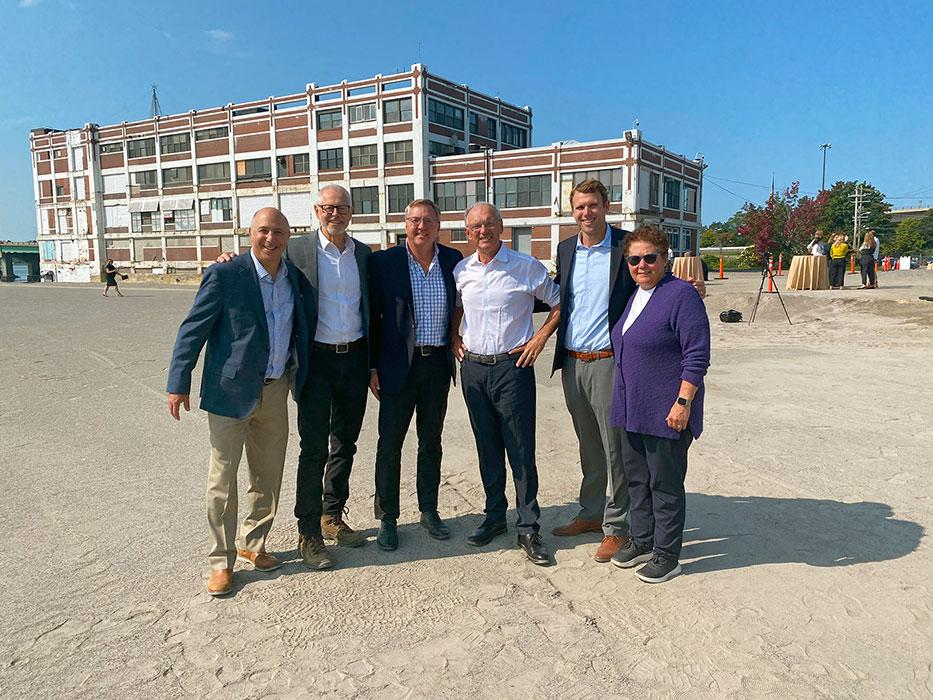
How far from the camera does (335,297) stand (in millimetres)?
4082

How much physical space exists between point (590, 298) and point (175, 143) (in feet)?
204

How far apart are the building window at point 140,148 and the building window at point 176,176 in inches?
102

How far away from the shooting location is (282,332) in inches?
153

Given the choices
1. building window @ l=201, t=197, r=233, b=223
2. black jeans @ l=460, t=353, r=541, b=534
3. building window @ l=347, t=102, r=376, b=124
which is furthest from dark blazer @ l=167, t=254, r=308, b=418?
building window @ l=201, t=197, r=233, b=223

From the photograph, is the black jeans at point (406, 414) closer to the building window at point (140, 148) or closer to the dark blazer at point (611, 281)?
the dark blazer at point (611, 281)

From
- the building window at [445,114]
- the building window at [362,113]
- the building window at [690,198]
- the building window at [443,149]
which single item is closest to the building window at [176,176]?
the building window at [362,113]

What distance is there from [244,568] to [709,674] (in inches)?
103

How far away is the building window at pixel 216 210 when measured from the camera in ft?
181

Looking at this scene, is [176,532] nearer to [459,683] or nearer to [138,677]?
[138,677]

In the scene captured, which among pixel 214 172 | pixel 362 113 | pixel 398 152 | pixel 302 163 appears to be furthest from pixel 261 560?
pixel 214 172

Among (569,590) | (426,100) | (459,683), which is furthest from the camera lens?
(426,100)

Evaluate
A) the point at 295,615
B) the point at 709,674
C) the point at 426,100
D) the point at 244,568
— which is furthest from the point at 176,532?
the point at 426,100

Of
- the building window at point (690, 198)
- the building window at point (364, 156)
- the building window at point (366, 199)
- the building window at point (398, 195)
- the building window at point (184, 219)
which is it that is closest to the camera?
the building window at point (398, 195)

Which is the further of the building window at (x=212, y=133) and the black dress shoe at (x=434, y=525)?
the building window at (x=212, y=133)
